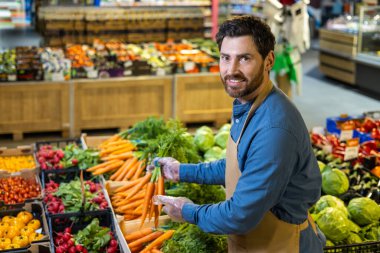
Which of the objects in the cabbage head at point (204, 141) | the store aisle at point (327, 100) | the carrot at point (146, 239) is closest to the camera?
the carrot at point (146, 239)

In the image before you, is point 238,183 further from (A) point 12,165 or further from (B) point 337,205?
(A) point 12,165

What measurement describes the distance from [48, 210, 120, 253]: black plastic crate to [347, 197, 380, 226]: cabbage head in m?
1.60

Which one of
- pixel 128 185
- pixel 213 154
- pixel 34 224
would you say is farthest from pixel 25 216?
pixel 213 154

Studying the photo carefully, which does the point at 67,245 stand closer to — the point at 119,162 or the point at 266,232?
the point at 119,162

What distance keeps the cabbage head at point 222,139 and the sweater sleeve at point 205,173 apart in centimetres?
258

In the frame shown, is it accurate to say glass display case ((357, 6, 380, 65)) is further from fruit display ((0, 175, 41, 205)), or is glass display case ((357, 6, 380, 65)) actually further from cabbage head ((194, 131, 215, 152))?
fruit display ((0, 175, 41, 205))

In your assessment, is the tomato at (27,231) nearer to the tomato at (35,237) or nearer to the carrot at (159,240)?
the tomato at (35,237)

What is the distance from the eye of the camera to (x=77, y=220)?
418cm

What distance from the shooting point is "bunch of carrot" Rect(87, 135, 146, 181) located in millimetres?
4781

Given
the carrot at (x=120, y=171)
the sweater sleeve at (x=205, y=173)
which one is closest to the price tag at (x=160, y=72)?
the carrot at (x=120, y=171)

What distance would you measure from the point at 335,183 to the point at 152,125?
160 centimetres

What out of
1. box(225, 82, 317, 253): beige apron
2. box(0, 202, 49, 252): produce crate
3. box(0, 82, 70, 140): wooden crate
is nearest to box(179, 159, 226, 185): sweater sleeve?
box(225, 82, 317, 253): beige apron

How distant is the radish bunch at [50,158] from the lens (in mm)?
5039

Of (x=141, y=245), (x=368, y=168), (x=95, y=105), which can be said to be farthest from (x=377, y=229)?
(x=95, y=105)
